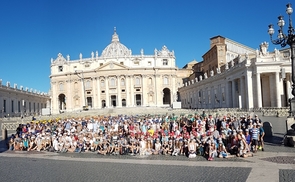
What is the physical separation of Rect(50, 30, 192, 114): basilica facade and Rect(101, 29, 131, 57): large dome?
820cm

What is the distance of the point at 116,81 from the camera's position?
70.1 metres

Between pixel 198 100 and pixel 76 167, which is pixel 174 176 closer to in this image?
pixel 76 167

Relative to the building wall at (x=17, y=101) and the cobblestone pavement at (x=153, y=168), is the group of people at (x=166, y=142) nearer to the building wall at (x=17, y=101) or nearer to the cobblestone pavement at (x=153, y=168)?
the cobblestone pavement at (x=153, y=168)

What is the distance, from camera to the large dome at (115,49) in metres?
80.5

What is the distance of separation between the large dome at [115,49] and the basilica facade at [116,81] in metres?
8.20

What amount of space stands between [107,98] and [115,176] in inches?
2458

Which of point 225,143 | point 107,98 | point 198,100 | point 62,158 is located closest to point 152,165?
point 225,143

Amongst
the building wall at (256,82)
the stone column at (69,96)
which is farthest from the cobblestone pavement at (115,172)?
the stone column at (69,96)

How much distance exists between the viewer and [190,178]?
26.3 ft

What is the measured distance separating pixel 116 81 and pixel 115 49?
15310 millimetres

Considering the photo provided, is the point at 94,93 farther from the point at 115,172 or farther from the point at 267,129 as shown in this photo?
the point at 115,172

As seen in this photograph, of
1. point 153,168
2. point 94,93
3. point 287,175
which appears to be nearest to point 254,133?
point 287,175

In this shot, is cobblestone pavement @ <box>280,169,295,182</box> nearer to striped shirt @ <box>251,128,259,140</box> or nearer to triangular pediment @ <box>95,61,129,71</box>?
striped shirt @ <box>251,128,259,140</box>

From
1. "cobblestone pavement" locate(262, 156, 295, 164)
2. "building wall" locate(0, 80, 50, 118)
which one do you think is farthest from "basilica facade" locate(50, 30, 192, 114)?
"cobblestone pavement" locate(262, 156, 295, 164)
